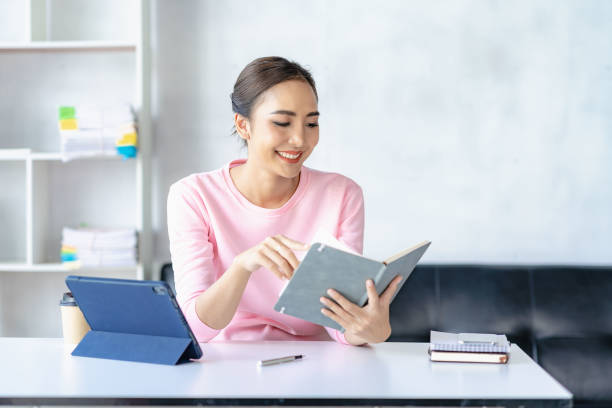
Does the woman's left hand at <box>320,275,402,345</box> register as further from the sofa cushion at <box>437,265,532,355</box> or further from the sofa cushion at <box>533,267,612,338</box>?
the sofa cushion at <box>533,267,612,338</box>

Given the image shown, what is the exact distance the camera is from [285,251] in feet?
4.93

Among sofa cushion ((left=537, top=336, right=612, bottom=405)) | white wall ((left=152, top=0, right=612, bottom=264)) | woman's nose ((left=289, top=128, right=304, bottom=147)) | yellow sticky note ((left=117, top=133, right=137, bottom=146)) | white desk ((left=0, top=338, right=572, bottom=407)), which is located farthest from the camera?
white wall ((left=152, top=0, right=612, bottom=264))

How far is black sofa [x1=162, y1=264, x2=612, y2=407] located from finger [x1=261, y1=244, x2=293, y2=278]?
3.89 feet

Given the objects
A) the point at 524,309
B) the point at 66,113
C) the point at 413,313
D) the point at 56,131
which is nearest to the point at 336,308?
the point at 413,313

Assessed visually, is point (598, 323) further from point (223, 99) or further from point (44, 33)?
point (44, 33)

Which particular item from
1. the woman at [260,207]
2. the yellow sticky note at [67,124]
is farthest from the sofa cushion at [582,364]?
the yellow sticky note at [67,124]

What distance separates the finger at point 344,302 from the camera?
1479mm

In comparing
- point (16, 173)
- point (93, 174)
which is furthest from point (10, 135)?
point (93, 174)

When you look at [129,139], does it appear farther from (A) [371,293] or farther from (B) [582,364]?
(B) [582,364]

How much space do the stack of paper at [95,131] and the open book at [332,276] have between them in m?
1.50

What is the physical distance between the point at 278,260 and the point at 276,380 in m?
0.28

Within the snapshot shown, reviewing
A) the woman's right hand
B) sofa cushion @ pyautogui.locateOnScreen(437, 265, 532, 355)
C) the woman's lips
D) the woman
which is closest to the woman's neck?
the woman

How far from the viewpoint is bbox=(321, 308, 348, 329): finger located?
151cm

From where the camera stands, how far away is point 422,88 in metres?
2.96
